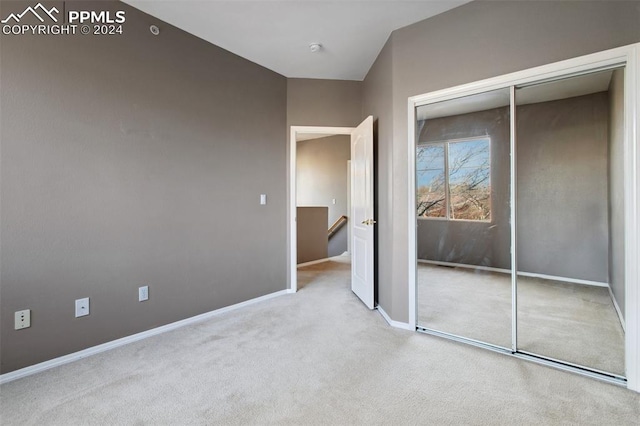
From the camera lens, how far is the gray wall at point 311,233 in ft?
18.0

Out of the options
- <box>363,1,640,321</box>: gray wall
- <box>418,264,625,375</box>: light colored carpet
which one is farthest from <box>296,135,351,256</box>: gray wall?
<box>418,264,625,375</box>: light colored carpet

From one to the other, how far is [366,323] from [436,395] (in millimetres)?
1087

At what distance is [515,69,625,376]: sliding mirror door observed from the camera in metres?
2.03

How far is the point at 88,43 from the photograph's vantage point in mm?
2150

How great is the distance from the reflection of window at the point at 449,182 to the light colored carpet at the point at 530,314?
0.55 meters

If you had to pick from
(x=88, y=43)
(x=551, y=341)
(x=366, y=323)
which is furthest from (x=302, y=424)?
(x=88, y=43)

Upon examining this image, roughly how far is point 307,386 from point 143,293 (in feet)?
5.38

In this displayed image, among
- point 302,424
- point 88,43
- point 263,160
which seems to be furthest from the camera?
point 263,160

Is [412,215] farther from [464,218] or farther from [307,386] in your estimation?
[307,386]

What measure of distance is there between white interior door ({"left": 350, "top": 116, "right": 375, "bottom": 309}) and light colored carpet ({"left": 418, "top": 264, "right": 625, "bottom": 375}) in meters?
0.67

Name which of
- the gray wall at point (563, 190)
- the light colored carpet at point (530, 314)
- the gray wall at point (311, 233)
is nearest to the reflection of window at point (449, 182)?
the gray wall at point (563, 190)

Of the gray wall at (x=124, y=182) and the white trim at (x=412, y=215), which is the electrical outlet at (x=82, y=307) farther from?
the white trim at (x=412, y=215)

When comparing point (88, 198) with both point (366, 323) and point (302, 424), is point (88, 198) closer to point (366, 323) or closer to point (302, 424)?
point (302, 424)

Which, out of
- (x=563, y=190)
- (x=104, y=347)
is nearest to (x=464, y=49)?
(x=563, y=190)
